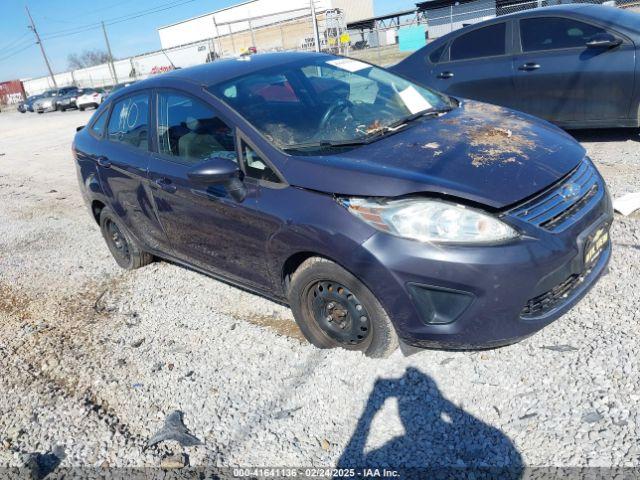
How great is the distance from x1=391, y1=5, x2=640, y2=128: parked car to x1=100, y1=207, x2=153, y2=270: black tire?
14.4 feet

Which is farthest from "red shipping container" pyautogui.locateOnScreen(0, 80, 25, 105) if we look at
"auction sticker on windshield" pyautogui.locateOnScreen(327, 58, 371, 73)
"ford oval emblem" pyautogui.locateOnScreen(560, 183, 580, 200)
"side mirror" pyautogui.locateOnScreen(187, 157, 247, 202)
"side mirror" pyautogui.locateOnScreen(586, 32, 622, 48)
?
"ford oval emblem" pyautogui.locateOnScreen(560, 183, 580, 200)

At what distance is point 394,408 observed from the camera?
2.58 m

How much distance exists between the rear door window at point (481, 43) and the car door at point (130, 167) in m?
4.39

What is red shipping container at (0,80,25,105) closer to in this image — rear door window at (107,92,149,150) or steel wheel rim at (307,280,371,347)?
rear door window at (107,92,149,150)

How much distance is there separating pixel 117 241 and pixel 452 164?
11.4 feet

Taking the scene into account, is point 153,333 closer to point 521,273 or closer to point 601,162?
point 521,273

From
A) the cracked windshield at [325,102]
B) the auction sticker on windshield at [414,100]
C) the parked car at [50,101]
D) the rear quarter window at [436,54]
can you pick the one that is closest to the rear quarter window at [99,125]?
the cracked windshield at [325,102]

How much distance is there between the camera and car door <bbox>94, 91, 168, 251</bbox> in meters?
3.88

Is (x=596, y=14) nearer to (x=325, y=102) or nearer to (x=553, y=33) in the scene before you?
(x=553, y=33)

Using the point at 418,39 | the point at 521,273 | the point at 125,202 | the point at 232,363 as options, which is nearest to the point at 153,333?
the point at 232,363

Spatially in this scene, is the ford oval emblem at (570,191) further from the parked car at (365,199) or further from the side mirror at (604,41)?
the side mirror at (604,41)

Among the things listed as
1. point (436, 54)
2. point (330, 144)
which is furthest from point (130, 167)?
point (436, 54)

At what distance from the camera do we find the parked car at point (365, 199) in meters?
2.42

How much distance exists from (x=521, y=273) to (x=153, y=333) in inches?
101
